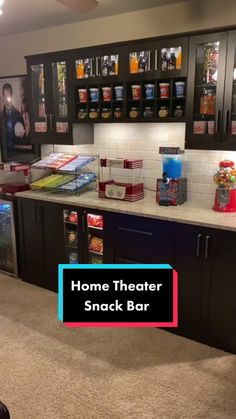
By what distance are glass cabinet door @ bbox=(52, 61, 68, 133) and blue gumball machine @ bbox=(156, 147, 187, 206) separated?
104 cm

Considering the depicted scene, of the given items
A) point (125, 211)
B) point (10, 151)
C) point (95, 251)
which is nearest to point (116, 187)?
point (125, 211)

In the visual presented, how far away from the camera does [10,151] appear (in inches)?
169

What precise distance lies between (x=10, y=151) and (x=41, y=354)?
2596mm

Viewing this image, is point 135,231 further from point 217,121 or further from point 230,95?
point 230,95

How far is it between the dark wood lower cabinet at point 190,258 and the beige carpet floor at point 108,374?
0.53 ft

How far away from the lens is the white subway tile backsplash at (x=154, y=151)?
3.03 meters

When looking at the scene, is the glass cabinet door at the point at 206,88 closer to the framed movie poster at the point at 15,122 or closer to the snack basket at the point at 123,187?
the snack basket at the point at 123,187

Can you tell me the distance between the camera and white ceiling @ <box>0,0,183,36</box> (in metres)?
2.89

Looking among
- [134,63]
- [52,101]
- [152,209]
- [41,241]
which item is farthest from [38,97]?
[152,209]

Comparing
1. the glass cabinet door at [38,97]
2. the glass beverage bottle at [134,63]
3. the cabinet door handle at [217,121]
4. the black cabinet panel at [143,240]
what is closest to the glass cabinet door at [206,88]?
the cabinet door handle at [217,121]

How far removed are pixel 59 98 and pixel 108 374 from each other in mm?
2471

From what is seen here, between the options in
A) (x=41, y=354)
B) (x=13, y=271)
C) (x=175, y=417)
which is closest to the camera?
(x=175, y=417)

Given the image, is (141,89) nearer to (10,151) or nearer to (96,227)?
(96,227)

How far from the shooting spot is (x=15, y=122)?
163 inches
